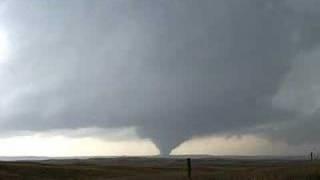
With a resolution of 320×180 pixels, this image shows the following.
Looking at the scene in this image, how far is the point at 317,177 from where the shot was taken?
35.2 meters

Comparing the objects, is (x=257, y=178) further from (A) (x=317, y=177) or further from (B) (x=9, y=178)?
(B) (x=9, y=178)

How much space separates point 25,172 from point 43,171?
340cm

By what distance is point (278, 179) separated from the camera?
1348 inches

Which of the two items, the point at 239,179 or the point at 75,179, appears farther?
the point at 75,179

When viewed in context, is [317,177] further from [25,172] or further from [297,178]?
[25,172]

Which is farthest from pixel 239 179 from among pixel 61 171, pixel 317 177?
pixel 61 171

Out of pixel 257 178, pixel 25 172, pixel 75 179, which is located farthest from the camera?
pixel 25 172

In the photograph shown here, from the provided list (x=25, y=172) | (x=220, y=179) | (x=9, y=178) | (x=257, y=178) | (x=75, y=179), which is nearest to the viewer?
(x=257, y=178)

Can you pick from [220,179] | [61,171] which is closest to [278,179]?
[220,179]

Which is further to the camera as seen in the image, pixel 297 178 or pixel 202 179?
pixel 202 179

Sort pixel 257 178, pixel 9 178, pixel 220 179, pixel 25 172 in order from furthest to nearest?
1. pixel 25 172
2. pixel 9 178
3. pixel 220 179
4. pixel 257 178

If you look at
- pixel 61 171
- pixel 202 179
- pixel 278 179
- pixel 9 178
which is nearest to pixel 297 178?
pixel 278 179

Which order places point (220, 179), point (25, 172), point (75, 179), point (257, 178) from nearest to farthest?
point (257, 178)
point (220, 179)
point (75, 179)
point (25, 172)

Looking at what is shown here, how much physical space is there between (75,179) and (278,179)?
3523cm
